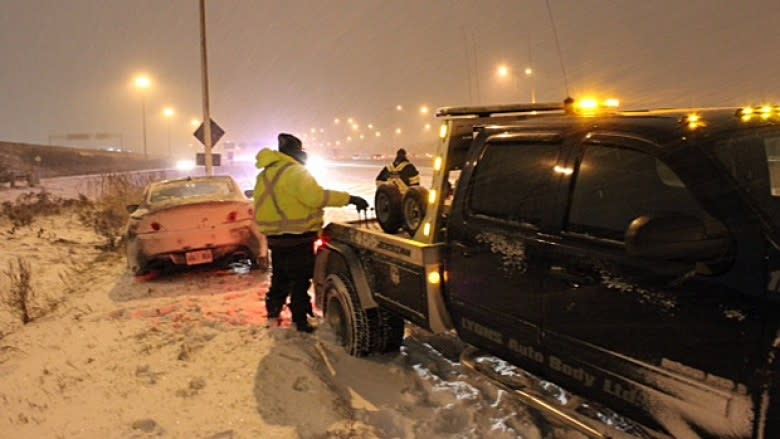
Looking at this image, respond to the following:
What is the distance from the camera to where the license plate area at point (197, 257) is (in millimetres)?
8211

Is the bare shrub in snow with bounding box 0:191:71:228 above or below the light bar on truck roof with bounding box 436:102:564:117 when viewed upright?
below

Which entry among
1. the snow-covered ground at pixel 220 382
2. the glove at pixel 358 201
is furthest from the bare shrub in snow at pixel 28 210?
the glove at pixel 358 201

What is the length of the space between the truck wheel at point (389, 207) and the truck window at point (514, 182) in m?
1.10

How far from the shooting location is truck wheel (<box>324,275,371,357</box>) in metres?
5.03

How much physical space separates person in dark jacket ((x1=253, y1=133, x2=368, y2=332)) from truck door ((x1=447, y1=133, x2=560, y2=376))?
1828mm

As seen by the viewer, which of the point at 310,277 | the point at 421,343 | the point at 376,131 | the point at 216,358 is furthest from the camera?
the point at 376,131

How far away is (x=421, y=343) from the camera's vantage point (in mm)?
5559

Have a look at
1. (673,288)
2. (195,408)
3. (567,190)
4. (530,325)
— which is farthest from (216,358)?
(673,288)

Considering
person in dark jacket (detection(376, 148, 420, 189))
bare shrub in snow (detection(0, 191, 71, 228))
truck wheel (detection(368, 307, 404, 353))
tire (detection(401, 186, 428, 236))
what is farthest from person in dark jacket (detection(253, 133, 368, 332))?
bare shrub in snow (detection(0, 191, 71, 228))

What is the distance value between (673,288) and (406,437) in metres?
1.93

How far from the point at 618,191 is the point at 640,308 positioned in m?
0.61

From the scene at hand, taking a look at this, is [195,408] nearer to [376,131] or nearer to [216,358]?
[216,358]

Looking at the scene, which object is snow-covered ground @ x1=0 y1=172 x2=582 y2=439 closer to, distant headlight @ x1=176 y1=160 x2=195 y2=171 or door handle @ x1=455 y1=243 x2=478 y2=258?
door handle @ x1=455 y1=243 x2=478 y2=258

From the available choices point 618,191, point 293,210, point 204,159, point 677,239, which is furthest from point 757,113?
point 204,159
